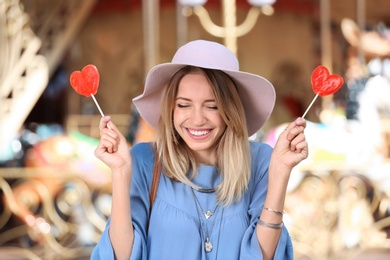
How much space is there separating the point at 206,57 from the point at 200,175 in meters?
0.34

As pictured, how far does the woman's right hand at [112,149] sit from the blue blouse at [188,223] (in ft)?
0.36

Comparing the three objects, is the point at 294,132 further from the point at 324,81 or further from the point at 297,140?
the point at 324,81

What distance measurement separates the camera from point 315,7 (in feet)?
25.0

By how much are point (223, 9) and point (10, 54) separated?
1.80 meters

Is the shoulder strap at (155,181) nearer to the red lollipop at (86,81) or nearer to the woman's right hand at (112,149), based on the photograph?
the woman's right hand at (112,149)

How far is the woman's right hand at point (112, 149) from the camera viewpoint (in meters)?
2.34

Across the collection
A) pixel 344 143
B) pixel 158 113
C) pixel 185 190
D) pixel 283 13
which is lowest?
pixel 185 190

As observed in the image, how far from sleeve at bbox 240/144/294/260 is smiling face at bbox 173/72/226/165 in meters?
0.17

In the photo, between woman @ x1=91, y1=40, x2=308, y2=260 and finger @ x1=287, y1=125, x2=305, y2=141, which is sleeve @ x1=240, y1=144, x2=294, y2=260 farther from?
finger @ x1=287, y1=125, x2=305, y2=141

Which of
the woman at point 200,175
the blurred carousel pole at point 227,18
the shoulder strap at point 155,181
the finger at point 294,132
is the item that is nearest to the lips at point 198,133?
the woman at point 200,175

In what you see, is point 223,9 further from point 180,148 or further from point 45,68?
point 180,148

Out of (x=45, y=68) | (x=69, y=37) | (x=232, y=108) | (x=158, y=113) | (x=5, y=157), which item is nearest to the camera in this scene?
(x=232, y=108)

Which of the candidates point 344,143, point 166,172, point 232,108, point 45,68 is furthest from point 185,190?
point 45,68

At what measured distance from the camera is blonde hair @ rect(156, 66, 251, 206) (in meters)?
2.44
